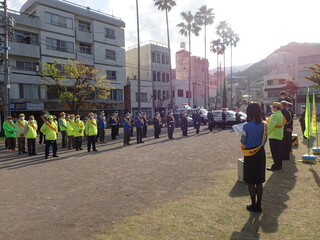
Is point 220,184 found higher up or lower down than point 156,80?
lower down

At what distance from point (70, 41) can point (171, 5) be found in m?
17.8

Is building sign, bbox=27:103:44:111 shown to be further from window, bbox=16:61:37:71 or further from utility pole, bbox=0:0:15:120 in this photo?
utility pole, bbox=0:0:15:120

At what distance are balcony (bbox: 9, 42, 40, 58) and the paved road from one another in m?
21.0

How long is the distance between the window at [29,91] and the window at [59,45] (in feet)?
17.1

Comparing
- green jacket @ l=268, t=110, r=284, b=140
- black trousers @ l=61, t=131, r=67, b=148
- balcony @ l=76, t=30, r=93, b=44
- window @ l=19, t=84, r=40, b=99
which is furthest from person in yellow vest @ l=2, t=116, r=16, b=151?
balcony @ l=76, t=30, r=93, b=44

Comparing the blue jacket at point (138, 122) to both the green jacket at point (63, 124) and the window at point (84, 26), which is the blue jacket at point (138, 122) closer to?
the green jacket at point (63, 124)

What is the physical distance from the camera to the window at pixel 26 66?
29.1m

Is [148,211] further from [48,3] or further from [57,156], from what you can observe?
[48,3]

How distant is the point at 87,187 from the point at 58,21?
31.1 m

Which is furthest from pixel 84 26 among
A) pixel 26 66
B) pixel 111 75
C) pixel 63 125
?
pixel 63 125

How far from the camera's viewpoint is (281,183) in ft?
20.7

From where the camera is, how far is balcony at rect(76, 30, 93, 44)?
34500 mm

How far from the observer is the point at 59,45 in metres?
32.3

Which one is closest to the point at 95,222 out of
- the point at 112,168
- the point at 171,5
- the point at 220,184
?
the point at 220,184
